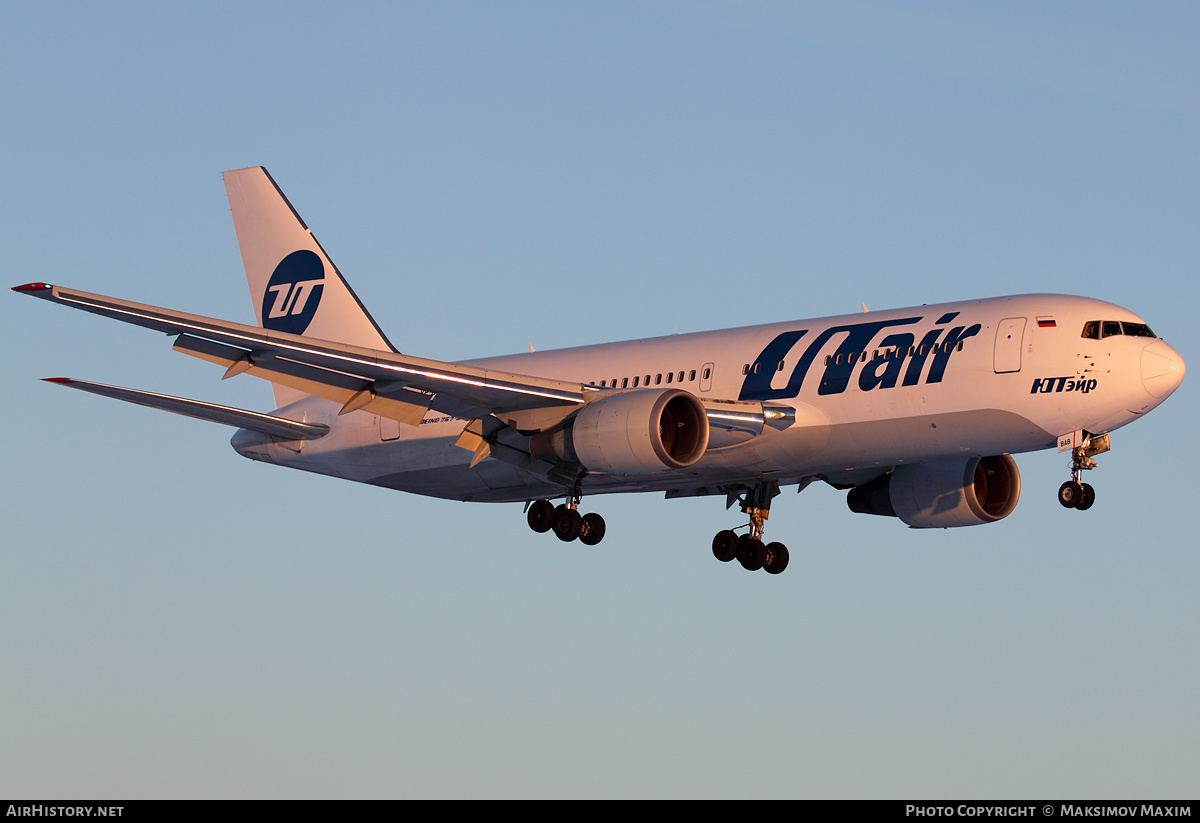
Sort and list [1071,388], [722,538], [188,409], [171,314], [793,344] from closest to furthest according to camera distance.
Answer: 1. [171,314]
2. [1071,388]
3. [793,344]
4. [188,409]
5. [722,538]

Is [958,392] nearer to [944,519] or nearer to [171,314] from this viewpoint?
[944,519]

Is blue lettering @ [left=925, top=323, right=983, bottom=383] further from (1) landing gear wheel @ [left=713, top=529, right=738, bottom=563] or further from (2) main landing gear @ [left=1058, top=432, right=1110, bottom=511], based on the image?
(1) landing gear wheel @ [left=713, top=529, right=738, bottom=563]

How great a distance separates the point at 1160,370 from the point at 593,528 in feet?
44.9

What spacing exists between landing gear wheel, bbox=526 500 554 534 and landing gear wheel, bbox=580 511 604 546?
88 cm

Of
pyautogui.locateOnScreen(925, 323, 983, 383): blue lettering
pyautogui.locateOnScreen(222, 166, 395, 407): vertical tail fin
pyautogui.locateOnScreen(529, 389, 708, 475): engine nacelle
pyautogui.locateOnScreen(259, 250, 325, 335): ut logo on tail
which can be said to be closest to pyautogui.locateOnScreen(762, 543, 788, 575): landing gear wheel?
pyautogui.locateOnScreen(529, 389, 708, 475): engine nacelle

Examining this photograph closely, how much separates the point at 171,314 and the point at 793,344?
13936 millimetres

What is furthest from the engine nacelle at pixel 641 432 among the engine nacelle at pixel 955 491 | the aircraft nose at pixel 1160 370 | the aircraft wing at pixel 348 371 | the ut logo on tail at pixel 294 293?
the ut logo on tail at pixel 294 293

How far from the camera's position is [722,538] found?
42.4m

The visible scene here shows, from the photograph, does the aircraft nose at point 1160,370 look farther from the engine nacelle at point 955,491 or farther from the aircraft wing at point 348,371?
the aircraft wing at point 348,371

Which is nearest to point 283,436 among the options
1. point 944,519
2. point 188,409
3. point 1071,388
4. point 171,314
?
point 188,409
